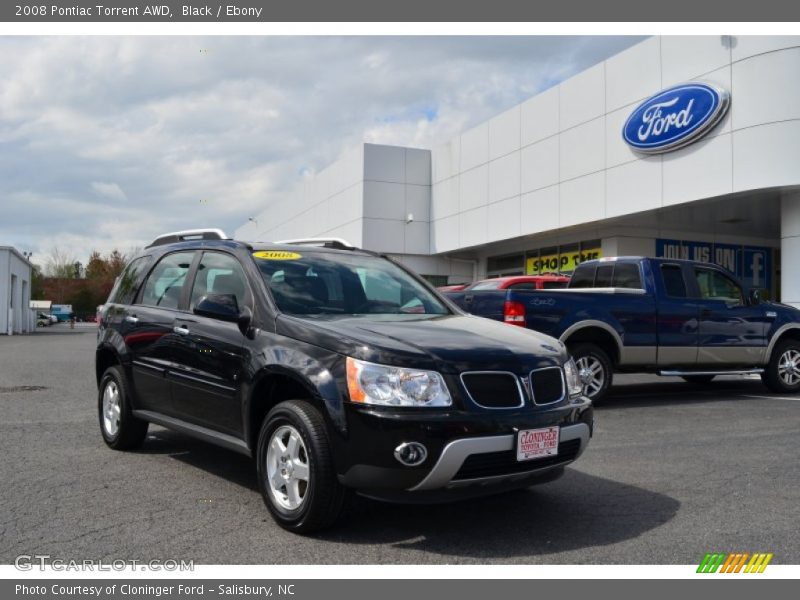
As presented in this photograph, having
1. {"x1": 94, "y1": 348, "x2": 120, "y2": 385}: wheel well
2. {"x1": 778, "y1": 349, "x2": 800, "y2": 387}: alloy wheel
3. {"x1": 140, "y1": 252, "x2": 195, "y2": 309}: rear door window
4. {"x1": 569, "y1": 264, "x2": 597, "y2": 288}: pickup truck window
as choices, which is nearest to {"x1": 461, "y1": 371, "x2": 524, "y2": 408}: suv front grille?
{"x1": 140, "y1": 252, "x2": 195, "y2": 309}: rear door window

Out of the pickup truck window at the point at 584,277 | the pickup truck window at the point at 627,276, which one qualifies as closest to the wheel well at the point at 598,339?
the pickup truck window at the point at 627,276

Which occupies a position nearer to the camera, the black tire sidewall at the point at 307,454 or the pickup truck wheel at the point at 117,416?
the black tire sidewall at the point at 307,454

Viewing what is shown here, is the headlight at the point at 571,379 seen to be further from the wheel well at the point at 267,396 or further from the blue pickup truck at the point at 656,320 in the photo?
the blue pickup truck at the point at 656,320

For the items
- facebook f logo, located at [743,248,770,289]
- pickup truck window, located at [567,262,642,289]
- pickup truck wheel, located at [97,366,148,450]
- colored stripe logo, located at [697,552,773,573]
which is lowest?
colored stripe logo, located at [697,552,773,573]

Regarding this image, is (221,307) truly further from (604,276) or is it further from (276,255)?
(604,276)

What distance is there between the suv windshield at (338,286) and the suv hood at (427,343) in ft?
0.95

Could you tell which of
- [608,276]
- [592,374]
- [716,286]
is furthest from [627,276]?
[592,374]

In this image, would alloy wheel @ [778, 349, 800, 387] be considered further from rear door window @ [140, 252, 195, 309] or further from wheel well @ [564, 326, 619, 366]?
rear door window @ [140, 252, 195, 309]

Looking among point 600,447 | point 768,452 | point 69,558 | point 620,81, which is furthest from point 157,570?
point 620,81

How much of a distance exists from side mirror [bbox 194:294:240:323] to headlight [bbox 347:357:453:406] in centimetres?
117

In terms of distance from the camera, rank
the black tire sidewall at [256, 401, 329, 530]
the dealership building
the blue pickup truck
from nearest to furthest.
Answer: the black tire sidewall at [256, 401, 329, 530], the blue pickup truck, the dealership building

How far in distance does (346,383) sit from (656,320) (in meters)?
7.06

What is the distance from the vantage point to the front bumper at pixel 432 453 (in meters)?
3.92

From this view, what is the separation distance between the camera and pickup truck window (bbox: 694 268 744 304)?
34.5 feet
